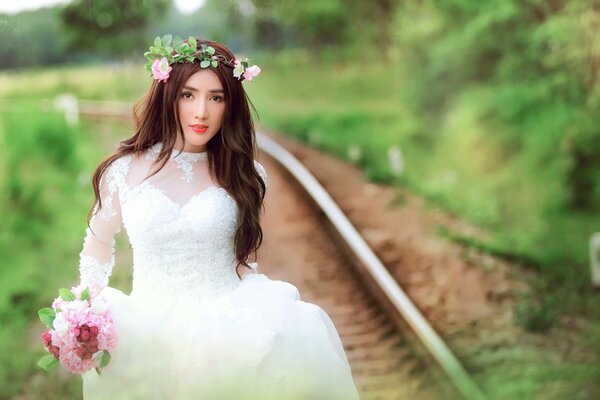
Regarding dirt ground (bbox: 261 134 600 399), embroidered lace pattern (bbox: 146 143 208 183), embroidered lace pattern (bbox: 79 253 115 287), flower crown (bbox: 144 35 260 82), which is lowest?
dirt ground (bbox: 261 134 600 399)

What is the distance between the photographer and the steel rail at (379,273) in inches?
170

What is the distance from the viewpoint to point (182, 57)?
2086 millimetres

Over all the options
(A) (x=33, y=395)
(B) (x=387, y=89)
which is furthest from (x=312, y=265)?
(A) (x=33, y=395)

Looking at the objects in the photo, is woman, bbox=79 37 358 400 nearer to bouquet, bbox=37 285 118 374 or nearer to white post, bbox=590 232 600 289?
bouquet, bbox=37 285 118 374

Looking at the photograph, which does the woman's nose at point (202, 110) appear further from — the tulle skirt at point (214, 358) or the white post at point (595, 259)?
the white post at point (595, 259)

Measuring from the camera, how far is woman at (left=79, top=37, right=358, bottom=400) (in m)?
2.02

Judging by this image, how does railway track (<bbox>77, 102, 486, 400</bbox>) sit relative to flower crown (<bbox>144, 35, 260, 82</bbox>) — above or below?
below

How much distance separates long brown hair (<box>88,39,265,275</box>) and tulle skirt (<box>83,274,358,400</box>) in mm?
215

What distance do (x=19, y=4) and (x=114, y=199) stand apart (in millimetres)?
2669

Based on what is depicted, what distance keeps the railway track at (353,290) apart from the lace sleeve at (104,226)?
2.05 metres

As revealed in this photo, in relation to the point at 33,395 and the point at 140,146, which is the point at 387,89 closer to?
the point at 33,395

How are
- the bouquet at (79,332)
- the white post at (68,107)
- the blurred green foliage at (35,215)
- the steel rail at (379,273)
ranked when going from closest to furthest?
the bouquet at (79,332) → the blurred green foliage at (35,215) → the steel rail at (379,273) → the white post at (68,107)

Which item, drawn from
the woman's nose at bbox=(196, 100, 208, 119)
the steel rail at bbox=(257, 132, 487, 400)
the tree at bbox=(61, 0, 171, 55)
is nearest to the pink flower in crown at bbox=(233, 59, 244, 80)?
the woman's nose at bbox=(196, 100, 208, 119)

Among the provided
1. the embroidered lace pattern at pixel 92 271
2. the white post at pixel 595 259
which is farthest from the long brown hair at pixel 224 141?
the white post at pixel 595 259
